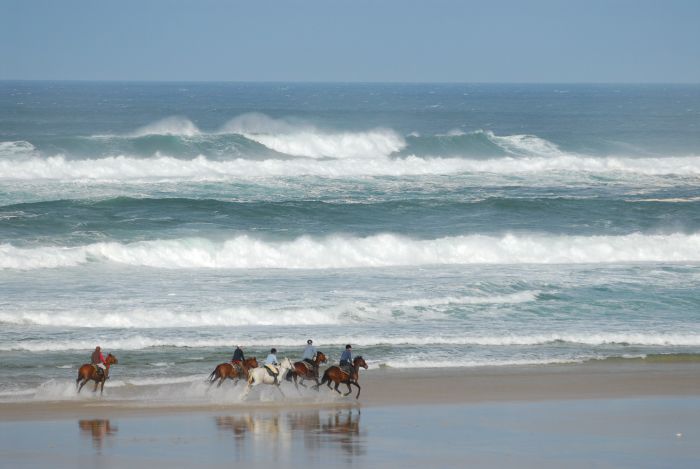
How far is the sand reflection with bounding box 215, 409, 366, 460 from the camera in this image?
1418 cm

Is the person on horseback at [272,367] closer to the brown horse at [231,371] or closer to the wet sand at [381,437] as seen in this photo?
the brown horse at [231,371]

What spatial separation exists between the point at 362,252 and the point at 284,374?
13.9 metres

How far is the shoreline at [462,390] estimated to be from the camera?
16312mm

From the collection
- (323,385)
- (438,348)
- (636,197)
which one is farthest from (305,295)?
(636,197)

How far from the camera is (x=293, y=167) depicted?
160 feet

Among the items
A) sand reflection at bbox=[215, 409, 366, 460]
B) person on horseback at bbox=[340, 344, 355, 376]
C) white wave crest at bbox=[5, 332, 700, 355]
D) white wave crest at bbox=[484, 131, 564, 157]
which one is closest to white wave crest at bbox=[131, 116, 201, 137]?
white wave crest at bbox=[484, 131, 564, 157]

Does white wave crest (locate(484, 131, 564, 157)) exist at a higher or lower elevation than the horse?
higher

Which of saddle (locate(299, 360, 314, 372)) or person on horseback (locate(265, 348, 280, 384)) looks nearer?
person on horseback (locate(265, 348, 280, 384))

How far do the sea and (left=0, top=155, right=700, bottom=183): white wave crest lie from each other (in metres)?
0.16

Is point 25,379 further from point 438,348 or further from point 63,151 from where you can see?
point 63,151

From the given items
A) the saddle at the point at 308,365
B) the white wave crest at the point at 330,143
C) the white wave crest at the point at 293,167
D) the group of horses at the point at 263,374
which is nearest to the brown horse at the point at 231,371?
the group of horses at the point at 263,374

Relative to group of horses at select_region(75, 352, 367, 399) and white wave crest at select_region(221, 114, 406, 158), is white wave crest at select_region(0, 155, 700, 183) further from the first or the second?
group of horses at select_region(75, 352, 367, 399)

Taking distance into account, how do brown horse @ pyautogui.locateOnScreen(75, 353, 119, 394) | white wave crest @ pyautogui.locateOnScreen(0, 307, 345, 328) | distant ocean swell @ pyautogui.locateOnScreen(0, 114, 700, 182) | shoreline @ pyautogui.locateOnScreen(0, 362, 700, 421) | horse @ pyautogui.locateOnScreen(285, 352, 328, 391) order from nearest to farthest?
shoreline @ pyautogui.locateOnScreen(0, 362, 700, 421) < brown horse @ pyautogui.locateOnScreen(75, 353, 119, 394) < horse @ pyautogui.locateOnScreen(285, 352, 328, 391) < white wave crest @ pyautogui.locateOnScreen(0, 307, 345, 328) < distant ocean swell @ pyautogui.locateOnScreen(0, 114, 700, 182)

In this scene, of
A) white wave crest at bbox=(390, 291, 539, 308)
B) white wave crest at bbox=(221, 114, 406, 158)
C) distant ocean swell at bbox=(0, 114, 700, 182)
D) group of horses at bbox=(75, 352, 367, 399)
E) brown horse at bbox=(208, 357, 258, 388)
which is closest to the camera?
group of horses at bbox=(75, 352, 367, 399)
